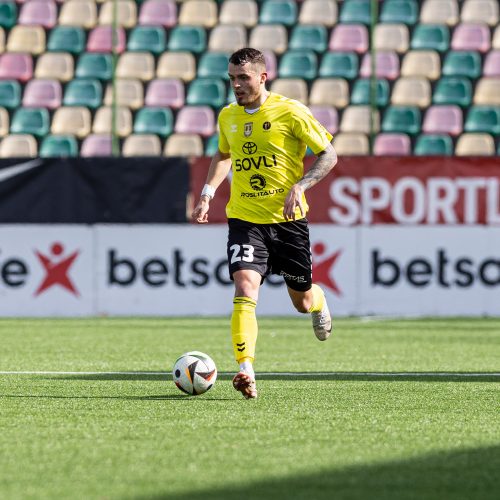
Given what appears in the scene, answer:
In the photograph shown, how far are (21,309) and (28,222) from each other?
3.66 ft

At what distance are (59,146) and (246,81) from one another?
12858 mm

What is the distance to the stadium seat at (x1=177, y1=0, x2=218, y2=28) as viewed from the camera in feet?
71.1

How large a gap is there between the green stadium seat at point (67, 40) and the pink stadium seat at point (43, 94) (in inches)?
32.2

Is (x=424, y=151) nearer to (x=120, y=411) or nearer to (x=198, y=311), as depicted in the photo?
(x=198, y=311)

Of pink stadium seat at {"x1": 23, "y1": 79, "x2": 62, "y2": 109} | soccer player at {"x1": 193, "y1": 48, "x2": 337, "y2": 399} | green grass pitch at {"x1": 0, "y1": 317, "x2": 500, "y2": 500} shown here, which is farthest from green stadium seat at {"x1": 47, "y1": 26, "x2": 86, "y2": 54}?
soccer player at {"x1": 193, "y1": 48, "x2": 337, "y2": 399}

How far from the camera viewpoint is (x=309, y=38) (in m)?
21.2

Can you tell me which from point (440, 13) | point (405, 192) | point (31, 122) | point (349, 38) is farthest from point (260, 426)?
point (440, 13)

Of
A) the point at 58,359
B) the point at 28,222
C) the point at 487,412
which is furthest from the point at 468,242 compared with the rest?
the point at 487,412

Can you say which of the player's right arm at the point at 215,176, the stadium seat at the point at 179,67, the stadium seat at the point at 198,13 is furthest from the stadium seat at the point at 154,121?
the player's right arm at the point at 215,176

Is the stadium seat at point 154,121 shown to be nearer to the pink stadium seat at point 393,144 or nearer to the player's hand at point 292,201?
the pink stadium seat at point 393,144

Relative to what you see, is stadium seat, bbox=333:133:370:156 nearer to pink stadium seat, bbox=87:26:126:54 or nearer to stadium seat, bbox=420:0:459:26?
stadium seat, bbox=420:0:459:26

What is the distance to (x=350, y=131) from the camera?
1967cm

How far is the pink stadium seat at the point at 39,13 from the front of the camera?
72.0ft

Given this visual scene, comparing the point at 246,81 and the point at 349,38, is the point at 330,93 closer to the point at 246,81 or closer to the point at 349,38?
the point at 349,38
